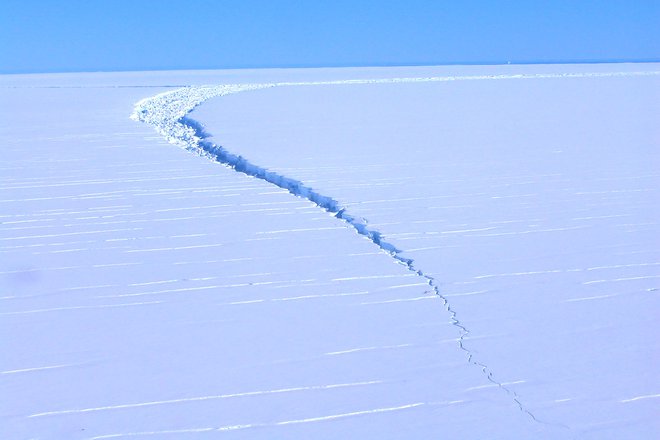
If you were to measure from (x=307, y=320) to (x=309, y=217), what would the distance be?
1361 mm

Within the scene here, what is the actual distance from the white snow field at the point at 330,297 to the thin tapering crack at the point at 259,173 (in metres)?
0.01

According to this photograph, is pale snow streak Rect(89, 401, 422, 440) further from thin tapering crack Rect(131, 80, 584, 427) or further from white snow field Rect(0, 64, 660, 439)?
thin tapering crack Rect(131, 80, 584, 427)

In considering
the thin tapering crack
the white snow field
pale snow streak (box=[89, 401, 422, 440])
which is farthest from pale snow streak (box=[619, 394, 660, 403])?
pale snow streak (box=[89, 401, 422, 440])

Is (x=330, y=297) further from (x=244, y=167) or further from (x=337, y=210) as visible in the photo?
(x=244, y=167)

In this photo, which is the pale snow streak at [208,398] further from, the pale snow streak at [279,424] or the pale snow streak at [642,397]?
the pale snow streak at [642,397]

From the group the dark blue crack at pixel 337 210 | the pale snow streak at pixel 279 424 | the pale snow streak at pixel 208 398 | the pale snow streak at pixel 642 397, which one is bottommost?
the pale snow streak at pixel 642 397

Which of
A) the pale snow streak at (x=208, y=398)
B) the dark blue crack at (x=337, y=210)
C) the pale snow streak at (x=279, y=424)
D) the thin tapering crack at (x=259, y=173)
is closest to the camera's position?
the pale snow streak at (x=279, y=424)

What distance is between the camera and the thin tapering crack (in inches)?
87.8

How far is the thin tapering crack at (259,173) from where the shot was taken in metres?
2.23

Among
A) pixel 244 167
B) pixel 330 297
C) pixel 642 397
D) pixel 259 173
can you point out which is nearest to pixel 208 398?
pixel 330 297

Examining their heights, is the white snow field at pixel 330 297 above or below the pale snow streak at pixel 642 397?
above

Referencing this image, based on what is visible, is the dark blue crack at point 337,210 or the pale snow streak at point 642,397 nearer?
the pale snow streak at point 642,397

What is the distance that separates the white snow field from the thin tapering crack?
0.01 meters

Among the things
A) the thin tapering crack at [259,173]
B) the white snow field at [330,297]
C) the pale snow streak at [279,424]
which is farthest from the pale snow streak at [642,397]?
the pale snow streak at [279,424]
